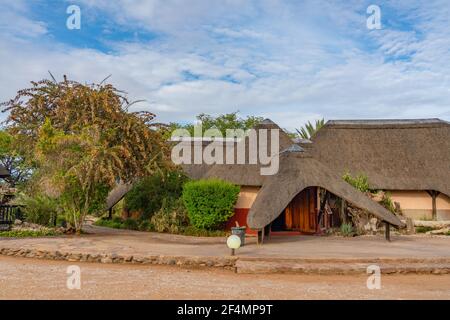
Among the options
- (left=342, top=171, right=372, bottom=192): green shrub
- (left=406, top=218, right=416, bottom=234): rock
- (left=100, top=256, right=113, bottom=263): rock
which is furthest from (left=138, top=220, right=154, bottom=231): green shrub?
(left=406, top=218, right=416, bottom=234): rock

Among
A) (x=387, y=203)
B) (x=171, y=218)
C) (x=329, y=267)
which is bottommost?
(x=329, y=267)

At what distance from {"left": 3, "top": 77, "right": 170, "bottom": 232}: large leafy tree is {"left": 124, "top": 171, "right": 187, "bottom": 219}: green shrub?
169 centimetres

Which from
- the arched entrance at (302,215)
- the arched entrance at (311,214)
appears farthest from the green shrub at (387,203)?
the arched entrance at (302,215)

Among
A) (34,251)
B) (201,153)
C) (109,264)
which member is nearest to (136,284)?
(109,264)

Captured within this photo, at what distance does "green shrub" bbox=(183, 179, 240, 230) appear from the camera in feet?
59.0

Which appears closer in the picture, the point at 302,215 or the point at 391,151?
the point at 302,215

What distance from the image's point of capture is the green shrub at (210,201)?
18.0 metres

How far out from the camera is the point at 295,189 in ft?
53.3

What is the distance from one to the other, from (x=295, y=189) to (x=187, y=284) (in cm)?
779

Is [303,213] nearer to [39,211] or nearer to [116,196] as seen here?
[116,196]

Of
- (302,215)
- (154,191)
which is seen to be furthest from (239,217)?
(154,191)

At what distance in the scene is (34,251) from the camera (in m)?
13.2

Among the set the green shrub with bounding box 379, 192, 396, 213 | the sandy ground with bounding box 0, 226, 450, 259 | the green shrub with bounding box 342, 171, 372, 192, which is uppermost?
the green shrub with bounding box 342, 171, 372, 192

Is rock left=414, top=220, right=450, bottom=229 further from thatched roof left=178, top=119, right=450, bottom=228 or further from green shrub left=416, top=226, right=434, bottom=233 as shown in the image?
thatched roof left=178, top=119, right=450, bottom=228
